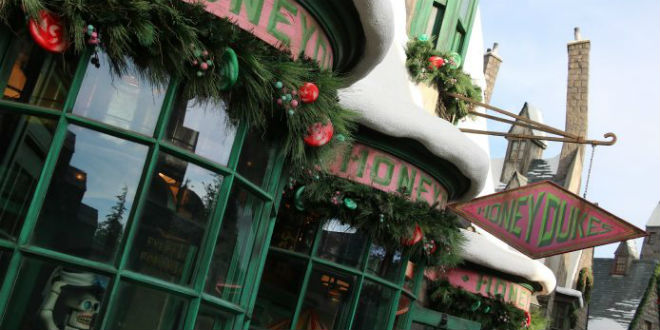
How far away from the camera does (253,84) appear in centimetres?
439

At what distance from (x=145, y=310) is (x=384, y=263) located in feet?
11.6

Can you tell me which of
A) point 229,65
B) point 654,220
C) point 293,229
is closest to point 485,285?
point 293,229

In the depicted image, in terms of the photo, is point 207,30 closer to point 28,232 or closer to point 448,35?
point 28,232

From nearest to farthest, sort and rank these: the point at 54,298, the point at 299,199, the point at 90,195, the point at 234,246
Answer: the point at 54,298
the point at 90,195
the point at 234,246
the point at 299,199

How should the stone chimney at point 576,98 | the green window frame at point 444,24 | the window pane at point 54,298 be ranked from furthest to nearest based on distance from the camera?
1. the stone chimney at point 576,98
2. the green window frame at point 444,24
3. the window pane at point 54,298

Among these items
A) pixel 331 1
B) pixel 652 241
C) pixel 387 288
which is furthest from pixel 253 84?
pixel 652 241

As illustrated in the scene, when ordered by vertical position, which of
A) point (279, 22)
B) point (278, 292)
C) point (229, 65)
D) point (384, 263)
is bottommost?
point (278, 292)

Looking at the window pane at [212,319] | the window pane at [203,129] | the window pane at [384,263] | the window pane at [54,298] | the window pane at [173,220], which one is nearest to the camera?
the window pane at [54,298]

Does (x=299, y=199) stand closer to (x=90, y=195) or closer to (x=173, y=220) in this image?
(x=173, y=220)

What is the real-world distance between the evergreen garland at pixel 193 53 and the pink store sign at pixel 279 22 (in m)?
0.08

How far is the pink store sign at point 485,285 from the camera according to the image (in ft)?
34.4

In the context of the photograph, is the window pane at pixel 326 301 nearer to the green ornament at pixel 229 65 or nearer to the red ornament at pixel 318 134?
the red ornament at pixel 318 134

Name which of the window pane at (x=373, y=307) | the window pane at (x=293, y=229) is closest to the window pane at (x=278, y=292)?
the window pane at (x=293, y=229)

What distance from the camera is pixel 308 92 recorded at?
4.73 meters
